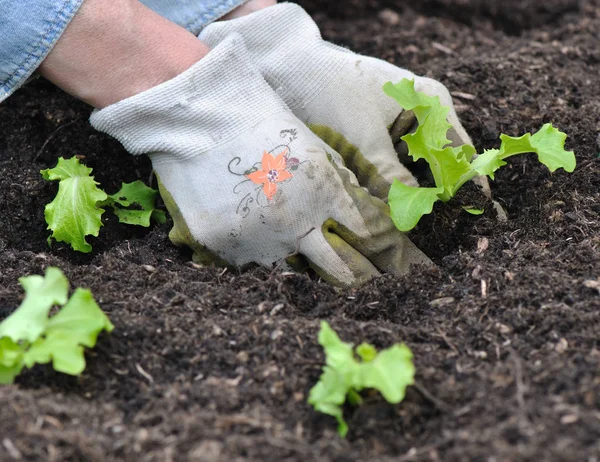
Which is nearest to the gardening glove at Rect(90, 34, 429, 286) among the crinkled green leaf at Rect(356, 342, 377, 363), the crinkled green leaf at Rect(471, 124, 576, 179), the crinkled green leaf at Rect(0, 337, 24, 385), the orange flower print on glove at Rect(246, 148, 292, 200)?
the orange flower print on glove at Rect(246, 148, 292, 200)

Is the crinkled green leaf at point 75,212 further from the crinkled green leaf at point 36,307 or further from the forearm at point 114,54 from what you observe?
the crinkled green leaf at point 36,307

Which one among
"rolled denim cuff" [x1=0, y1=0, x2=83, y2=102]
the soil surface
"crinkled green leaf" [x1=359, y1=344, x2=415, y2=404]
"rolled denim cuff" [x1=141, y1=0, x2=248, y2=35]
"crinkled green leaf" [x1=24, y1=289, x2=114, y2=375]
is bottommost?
the soil surface

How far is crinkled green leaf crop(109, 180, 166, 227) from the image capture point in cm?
265

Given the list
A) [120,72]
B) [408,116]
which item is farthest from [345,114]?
[120,72]

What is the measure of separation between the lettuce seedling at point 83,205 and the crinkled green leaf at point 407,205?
90 centimetres

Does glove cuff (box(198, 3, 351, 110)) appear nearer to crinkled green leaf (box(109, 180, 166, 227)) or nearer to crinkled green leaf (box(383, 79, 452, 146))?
crinkled green leaf (box(383, 79, 452, 146))

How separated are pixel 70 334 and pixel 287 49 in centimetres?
144

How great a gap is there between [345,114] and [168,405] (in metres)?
1.30

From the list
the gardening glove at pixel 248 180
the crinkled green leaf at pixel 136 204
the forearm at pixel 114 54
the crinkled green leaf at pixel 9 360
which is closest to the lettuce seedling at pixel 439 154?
the gardening glove at pixel 248 180

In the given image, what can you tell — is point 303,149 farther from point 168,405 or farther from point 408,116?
point 168,405

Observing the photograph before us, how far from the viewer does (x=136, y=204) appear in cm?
269

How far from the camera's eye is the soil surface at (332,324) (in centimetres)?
163

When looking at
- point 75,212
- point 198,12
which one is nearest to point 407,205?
point 75,212

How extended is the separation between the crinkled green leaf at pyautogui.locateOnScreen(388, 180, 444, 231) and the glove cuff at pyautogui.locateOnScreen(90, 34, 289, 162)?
524 mm
